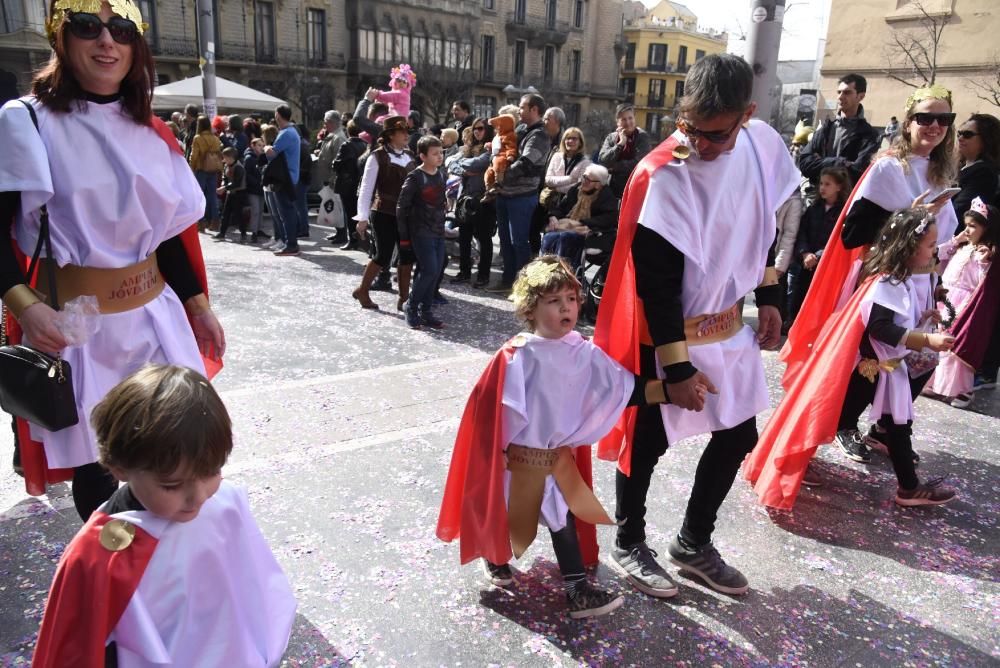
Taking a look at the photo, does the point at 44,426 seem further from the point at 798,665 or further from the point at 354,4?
the point at 354,4

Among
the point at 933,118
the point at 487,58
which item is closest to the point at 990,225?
the point at 933,118

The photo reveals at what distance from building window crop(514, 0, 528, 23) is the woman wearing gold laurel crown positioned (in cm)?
5351

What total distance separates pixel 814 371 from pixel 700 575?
1.35m

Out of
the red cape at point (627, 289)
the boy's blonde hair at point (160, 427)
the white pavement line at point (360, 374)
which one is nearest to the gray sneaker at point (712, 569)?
the red cape at point (627, 289)

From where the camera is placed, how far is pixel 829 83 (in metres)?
24.0

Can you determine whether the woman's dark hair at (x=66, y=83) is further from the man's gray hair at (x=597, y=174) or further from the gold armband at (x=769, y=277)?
the man's gray hair at (x=597, y=174)

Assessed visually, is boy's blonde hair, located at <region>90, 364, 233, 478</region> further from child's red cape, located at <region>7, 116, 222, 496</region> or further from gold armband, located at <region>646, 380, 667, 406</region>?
gold armband, located at <region>646, 380, 667, 406</region>

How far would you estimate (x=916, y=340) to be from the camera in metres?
3.44

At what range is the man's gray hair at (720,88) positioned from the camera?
236 cm

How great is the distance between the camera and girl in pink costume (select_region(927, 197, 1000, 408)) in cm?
527

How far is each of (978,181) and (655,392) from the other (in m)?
4.30

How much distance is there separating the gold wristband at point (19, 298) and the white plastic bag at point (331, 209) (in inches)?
353

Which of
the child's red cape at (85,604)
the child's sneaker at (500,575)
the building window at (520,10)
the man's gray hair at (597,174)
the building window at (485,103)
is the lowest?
the child's sneaker at (500,575)

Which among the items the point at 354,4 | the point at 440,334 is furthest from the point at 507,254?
the point at 354,4
